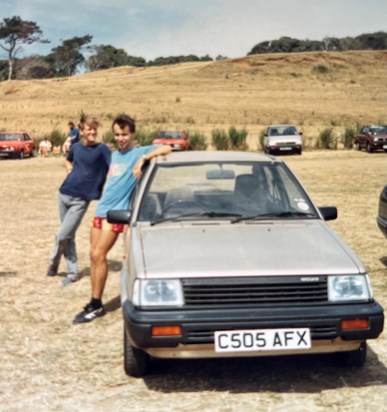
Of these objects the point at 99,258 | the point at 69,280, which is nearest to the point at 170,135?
the point at 69,280

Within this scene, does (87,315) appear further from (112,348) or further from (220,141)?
(220,141)

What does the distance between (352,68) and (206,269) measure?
98.6 metres

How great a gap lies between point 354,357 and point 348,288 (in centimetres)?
68

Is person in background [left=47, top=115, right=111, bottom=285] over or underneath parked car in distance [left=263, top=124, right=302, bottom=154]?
over

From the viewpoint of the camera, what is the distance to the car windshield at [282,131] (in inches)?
1441

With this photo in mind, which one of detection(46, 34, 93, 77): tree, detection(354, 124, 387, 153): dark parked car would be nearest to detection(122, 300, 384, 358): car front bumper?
detection(354, 124, 387, 153): dark parked car

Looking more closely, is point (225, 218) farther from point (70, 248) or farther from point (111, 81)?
point (111, 81)

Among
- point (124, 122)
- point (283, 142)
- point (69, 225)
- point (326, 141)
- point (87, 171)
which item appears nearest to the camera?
point (124, 122)

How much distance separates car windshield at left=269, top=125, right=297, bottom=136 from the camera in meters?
36.6

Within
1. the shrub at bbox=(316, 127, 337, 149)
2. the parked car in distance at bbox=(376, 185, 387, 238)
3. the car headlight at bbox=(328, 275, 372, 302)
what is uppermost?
the car headlight at bbox=(328, 275, 372, 302)

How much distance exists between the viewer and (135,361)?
16.2 ft

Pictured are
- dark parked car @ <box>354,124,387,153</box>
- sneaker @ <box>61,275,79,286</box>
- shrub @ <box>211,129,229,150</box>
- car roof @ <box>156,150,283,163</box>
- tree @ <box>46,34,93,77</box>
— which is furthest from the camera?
tree @ <box>46,34,93,77</box>

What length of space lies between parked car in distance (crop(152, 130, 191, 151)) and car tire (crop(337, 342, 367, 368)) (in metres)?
29.7

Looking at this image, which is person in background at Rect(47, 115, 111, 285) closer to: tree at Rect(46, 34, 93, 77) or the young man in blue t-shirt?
the young man in blue t-shirt
